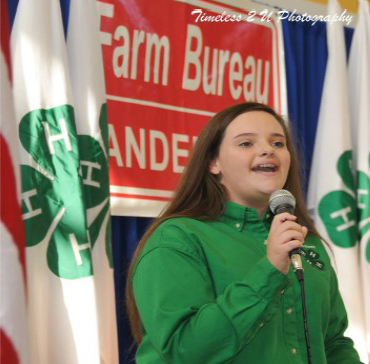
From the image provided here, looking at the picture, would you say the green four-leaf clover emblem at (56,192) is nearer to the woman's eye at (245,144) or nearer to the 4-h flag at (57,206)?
the 4-h flag at (57,206)

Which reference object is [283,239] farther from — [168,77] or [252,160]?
[168,77]

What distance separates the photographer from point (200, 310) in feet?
5.20

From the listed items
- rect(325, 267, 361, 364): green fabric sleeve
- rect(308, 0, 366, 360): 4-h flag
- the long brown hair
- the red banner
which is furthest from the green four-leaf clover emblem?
rect(308, 0, 366, 360): 4-h flag

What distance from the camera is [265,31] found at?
3.75m

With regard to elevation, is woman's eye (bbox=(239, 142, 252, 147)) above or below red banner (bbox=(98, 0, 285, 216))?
below

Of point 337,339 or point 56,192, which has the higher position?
point 56,192

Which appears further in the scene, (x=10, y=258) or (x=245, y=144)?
(x=10, y=258)

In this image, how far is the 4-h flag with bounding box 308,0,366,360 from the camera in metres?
3.52

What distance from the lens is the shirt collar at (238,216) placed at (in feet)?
6.42

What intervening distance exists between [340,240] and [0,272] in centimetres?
198

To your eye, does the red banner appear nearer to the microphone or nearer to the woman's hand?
the microphone

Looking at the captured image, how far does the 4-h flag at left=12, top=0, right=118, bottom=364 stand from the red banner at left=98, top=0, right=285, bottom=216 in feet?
0.94

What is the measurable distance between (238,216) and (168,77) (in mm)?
1536

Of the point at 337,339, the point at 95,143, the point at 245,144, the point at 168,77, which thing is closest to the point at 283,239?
the point at 245,144
